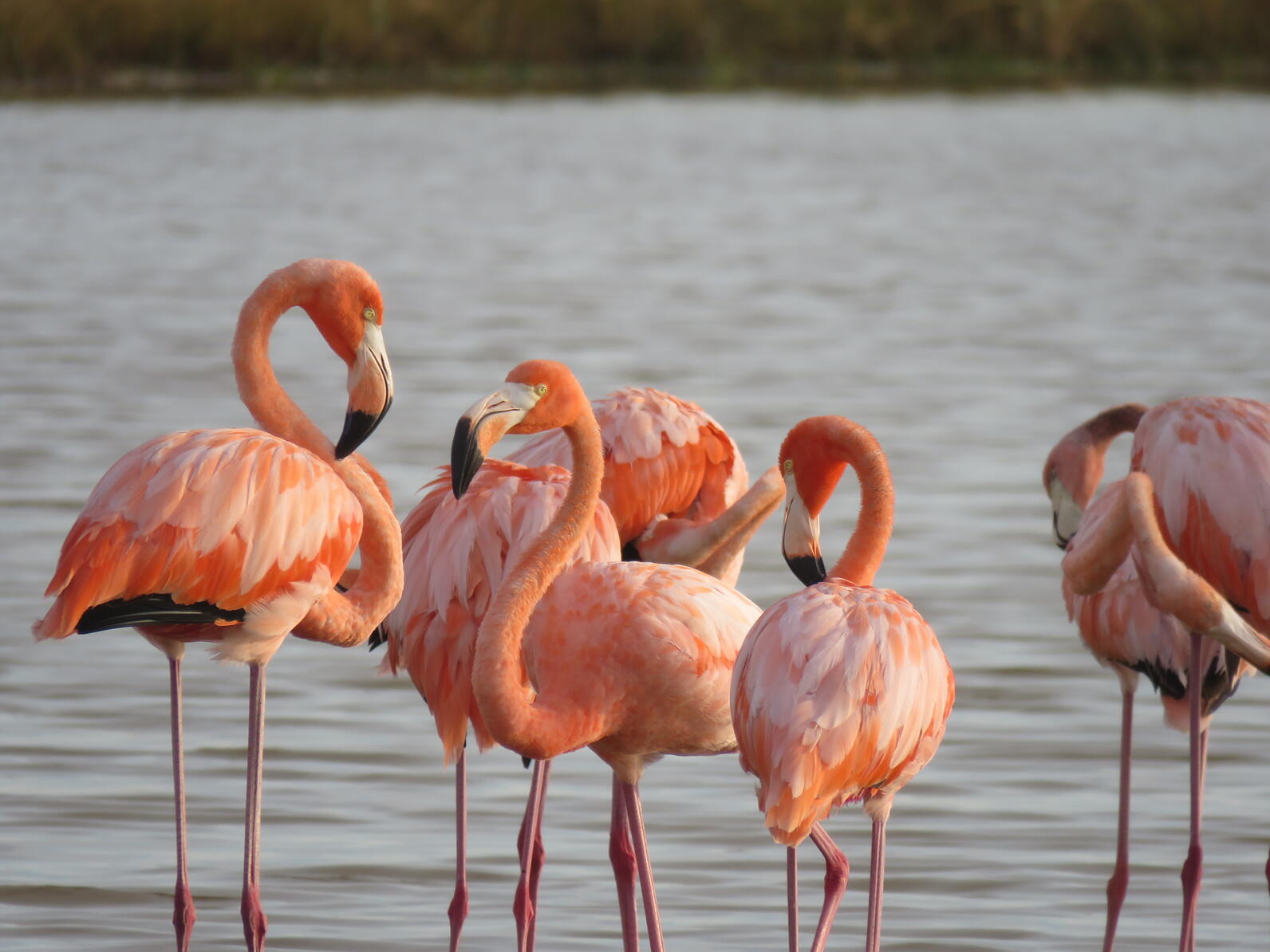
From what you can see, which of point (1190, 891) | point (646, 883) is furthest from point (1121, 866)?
point (646, 883)

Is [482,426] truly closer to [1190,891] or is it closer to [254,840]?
[254,840]

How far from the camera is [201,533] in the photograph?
13.7ft

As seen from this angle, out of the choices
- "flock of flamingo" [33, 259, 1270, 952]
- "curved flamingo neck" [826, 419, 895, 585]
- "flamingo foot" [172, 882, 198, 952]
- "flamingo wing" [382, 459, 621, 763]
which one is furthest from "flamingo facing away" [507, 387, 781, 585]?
"flamingo foot" [172, 882, 198, 952]

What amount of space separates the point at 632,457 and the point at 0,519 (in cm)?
383

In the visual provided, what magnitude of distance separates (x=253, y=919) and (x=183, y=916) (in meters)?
0.14

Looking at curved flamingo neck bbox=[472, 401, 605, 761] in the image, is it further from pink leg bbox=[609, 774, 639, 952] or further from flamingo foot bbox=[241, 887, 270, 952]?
flamingo foot bbox=[241, 887, 270, 952]

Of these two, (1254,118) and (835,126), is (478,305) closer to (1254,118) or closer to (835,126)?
(835,126)

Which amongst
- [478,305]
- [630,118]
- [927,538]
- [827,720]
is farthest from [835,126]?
[827,720]

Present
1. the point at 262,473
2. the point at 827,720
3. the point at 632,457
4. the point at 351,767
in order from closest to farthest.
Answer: the point at 827,720 → the point at 262,473 → the point at 632,457 → the point at 351,767

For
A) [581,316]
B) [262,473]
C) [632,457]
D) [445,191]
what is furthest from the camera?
[445,191]

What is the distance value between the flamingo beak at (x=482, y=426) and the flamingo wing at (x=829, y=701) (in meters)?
0.58

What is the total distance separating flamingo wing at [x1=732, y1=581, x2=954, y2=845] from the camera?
3.77 m

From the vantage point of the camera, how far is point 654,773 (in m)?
5.96

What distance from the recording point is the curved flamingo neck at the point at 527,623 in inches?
157
